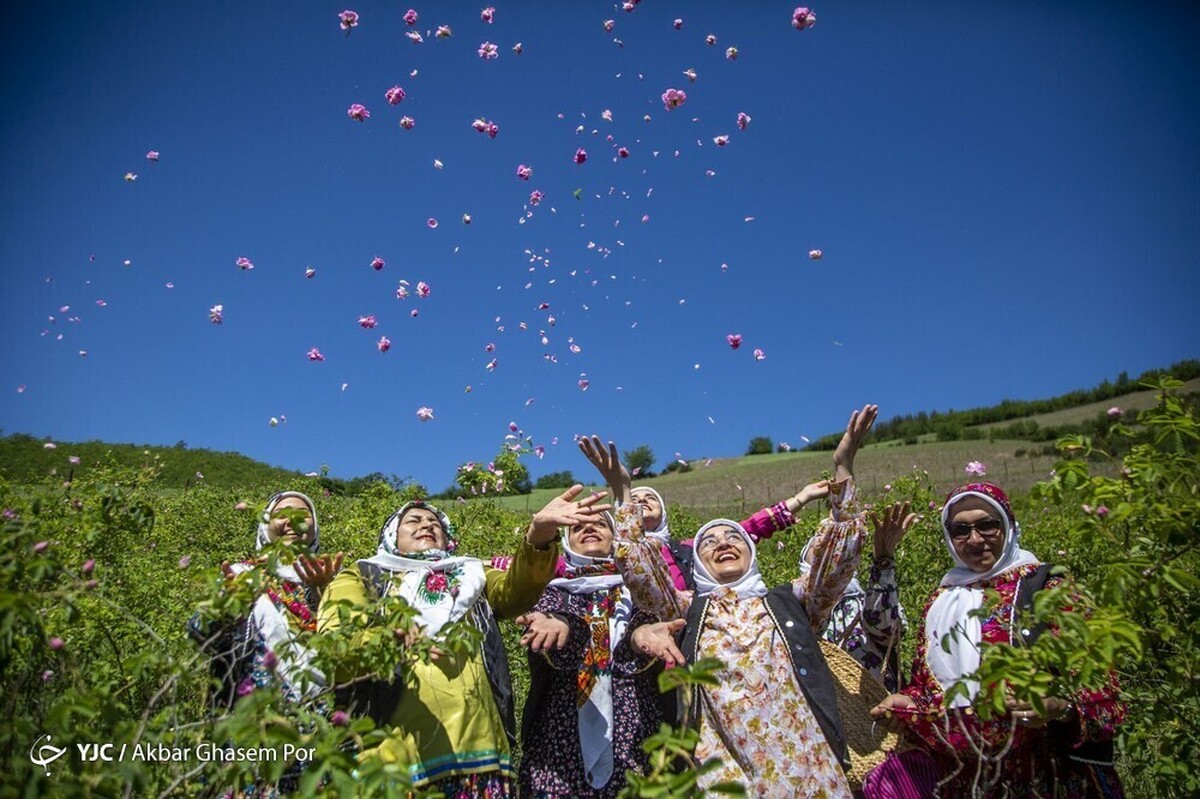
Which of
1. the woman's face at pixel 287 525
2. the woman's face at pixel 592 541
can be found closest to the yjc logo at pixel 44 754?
the woman's face at pixel 287 525

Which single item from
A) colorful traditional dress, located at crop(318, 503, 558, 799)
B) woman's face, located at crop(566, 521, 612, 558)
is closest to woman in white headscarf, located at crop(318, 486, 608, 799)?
colorful traditional dress, located at crop(318, 503, 558, 799)

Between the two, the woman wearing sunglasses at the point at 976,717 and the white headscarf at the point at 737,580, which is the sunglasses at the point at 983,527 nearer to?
the woman wearing sunglasses at the point at 976,717

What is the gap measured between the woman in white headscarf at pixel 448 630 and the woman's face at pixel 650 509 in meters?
0.87

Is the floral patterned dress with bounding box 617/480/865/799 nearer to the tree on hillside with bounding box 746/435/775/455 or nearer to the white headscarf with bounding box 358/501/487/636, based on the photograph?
the white headscarf with bounding box 358/501/487/636

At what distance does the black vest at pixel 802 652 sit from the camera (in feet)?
8.39

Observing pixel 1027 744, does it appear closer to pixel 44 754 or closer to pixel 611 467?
pixel 611 467

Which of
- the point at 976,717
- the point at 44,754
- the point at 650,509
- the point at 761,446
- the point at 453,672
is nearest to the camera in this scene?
the point at 44,754

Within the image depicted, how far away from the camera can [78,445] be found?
85.1 feet

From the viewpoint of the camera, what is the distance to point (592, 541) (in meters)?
3.29

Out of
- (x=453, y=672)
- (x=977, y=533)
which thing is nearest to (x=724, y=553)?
(x=977, y=533)

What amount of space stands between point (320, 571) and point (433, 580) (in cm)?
42

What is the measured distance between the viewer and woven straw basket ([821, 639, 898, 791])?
3.09 metres

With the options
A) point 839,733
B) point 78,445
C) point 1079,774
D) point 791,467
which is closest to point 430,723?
point 839,733

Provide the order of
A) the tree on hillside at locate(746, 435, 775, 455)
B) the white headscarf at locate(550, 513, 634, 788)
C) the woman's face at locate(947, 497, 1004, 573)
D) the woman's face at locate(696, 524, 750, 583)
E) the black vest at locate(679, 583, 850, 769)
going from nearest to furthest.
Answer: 1. the black vest at locate(679, 583, 850, 769)
2. the woman's face at locate(947, 497, 1004, 573)
3. the white headscarf at locate(550, 513, 634, 788)
4. the woman's face at locate(696, 524, 750, 583)
5. the tree on hillside at locate(746, 435, 775, 455)
